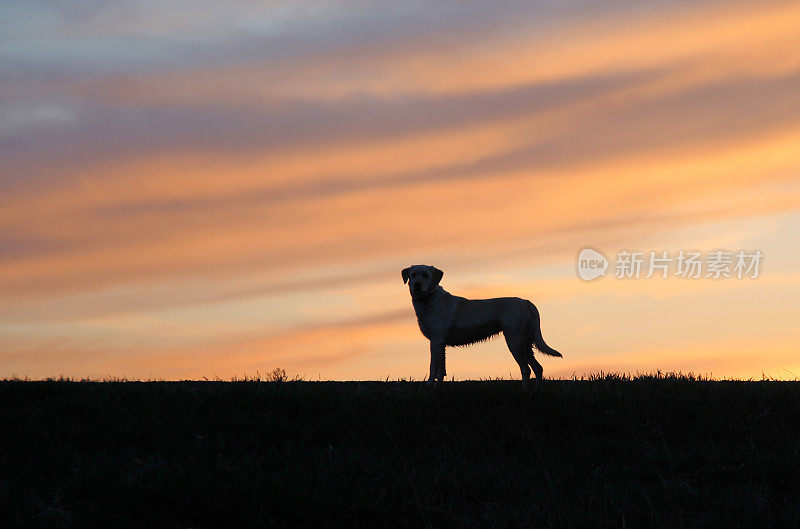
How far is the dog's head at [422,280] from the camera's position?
13.9m

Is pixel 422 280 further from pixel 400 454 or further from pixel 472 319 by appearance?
pixel 400 454

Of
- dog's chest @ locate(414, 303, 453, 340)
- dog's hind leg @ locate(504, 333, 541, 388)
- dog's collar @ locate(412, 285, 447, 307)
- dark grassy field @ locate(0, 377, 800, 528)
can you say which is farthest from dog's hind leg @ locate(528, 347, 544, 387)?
dog's collar @ locate(412, 285, 447, 307)

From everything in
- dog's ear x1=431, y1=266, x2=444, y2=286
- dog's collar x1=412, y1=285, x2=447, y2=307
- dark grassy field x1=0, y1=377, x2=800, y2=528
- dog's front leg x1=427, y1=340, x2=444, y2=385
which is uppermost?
dog's ear x1=431, y1=266, x2=444, y2=286

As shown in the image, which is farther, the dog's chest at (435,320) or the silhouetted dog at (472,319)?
the silhouetted dog at (472,319)

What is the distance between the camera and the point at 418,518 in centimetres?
718

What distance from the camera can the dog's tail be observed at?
45.8 feet

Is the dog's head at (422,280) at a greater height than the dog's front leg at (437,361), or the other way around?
the dog's head at (422,280)

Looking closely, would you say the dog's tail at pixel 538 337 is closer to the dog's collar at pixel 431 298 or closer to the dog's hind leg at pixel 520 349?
the dog's hind leg at pixel 520 349

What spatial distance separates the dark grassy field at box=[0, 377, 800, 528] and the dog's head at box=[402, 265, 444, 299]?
5.67 ft

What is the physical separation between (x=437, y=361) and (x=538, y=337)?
6.01 feet

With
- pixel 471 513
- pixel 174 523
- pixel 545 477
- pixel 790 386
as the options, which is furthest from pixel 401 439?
pixel 790 386

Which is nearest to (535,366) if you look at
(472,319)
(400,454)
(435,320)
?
(472,319)

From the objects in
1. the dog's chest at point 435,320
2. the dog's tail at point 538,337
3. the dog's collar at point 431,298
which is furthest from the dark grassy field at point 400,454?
the dog's collar at point 431,298

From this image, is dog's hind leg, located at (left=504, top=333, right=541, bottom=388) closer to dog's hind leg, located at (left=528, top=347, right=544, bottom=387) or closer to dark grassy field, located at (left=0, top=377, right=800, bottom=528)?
dog's hind leg, located at (left=528, top=347, right=544, bottom=387)
